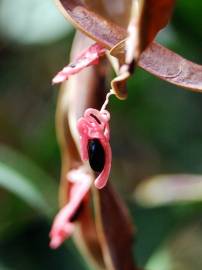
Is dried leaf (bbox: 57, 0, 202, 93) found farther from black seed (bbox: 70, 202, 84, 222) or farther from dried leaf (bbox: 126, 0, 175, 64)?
black seed (bbox: 70, 202, 84, 222)

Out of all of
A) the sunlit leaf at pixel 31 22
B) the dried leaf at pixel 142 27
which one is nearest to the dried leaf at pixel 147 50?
the dried leaf at pixel 142 27

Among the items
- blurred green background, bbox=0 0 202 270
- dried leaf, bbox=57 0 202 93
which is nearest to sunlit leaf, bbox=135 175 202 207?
blurred green background, bbox=0 0 202 270

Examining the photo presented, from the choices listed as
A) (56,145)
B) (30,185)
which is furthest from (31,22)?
(30,185)

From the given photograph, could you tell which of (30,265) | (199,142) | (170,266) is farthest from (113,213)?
(199,142)

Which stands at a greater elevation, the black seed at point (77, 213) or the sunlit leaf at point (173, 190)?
Result: the black seed at point (77, 213)

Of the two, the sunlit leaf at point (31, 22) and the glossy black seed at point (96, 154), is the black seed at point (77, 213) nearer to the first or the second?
the glossy black seed at point (96, 154)

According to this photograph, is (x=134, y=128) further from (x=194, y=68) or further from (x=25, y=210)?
(x=194, y=68)
